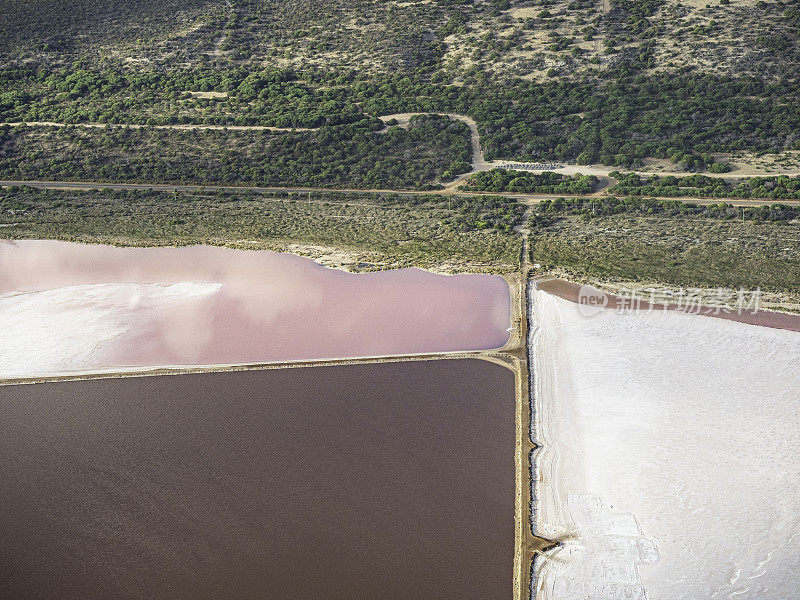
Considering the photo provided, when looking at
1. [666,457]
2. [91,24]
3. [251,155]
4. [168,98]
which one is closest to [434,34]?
[251,155]

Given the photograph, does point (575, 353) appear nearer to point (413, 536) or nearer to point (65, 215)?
point (413, 536)

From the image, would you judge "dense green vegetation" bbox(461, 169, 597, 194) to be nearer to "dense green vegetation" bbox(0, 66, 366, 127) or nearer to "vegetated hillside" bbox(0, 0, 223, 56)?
"dense green vegetation" bbox(0, 66, 366, 127)

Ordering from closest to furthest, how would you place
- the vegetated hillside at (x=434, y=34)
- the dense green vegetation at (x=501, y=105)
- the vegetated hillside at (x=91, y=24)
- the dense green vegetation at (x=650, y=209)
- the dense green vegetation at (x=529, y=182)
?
the dense green vegetation at (x=650, y=209), the dense green vegetation at (x=529, y=182), the dense green vegetation at (x=501, y=105), the vegetated hillside at (x=434, y=34), the vegetated hillside at (x=91, y=24)

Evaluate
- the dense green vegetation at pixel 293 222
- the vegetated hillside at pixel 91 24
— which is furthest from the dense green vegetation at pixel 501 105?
the dense green vegetation at pixel 293 222

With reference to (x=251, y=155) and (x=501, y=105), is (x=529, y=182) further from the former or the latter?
(x=251, y=155)

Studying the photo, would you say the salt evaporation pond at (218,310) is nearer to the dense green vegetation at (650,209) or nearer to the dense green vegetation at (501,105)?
the dense green vegetation at (650,209)

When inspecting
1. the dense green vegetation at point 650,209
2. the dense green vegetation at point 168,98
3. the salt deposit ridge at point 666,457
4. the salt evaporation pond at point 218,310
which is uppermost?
the dense green vegetation at point 168,98
